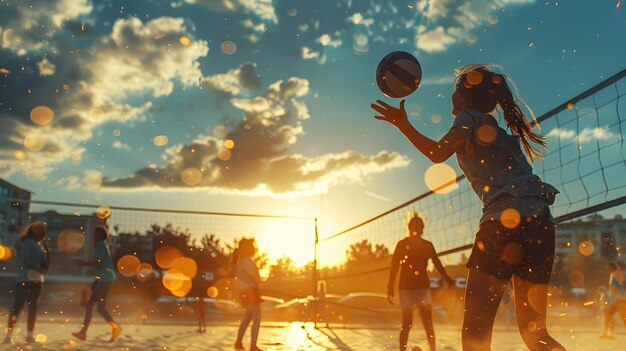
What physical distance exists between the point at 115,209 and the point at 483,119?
13883 millimetres

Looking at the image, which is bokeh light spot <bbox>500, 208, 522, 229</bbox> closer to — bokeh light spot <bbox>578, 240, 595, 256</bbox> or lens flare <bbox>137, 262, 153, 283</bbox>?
lens flare <bbox>137, 262, 153, 283</bbox>

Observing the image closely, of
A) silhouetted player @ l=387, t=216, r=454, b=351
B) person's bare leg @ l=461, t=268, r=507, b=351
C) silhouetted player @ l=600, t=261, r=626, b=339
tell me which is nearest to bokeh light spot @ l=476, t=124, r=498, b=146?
person's bare leg @ l=461, t=268, r=507, b=351

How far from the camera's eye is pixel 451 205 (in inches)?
370

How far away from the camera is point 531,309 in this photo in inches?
115

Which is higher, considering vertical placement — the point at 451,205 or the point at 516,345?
the point at 451,205

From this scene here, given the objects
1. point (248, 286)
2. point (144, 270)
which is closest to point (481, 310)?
point (248, 286)

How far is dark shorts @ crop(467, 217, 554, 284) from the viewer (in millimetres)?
2846

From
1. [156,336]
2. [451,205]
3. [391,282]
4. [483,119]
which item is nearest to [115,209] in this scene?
[156,336]

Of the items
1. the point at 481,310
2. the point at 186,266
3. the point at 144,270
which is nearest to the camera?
the point at 481,310

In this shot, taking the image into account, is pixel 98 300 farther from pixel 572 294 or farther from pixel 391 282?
pixel 572 294

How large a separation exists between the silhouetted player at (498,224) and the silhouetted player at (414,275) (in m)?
3.90

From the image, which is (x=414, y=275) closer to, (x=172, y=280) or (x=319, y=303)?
(x=319, y=303)

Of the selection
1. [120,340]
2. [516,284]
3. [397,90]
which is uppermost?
→ [397,90]

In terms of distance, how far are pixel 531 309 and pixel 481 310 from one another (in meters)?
0.26
